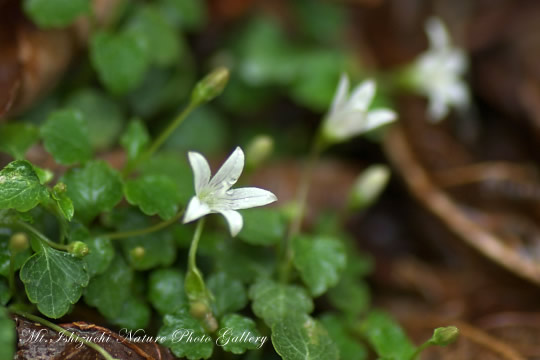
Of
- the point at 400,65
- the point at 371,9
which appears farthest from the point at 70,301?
the point at 371,9

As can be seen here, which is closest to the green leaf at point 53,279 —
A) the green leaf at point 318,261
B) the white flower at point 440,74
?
the green leaf at point 318,261

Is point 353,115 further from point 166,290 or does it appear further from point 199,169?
point 166,290

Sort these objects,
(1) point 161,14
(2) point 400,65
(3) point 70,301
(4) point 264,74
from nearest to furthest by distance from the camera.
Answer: (3) point 70,301, (1) point 161,14, (4) point 264,74, (2) point 400,65

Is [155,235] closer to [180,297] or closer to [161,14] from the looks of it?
[180,297]

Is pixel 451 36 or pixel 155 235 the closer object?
pixel 155 235

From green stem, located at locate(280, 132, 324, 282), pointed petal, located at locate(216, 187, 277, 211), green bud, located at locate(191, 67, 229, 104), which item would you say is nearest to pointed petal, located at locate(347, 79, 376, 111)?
green stem, located at locate(280, 132, 324, 282)

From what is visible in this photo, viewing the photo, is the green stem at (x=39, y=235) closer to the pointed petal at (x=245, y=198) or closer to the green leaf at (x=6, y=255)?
the green leaf at (x=6, y=255)
